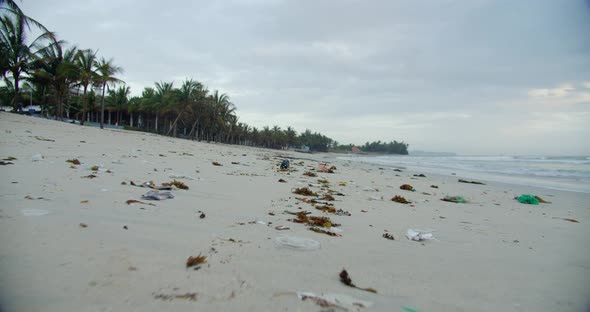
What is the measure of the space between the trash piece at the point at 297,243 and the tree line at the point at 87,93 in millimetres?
11813

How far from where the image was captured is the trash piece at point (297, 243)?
206cm

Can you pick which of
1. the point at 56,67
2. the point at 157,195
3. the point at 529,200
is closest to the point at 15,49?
the point at 56,67

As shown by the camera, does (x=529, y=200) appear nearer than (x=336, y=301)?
No

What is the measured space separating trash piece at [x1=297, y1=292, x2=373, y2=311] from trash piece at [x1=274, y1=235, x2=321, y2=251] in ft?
2.12

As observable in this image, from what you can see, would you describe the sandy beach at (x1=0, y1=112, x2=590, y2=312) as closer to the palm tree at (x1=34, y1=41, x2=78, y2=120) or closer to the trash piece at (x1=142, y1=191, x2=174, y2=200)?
the trash piece at (x1=142, y1=191, x2=174, y2=200)

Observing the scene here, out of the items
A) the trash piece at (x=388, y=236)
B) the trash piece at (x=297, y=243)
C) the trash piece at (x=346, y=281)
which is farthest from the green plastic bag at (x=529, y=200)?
the trash piece at (x=346, y=281)

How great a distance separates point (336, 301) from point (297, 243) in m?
0.77

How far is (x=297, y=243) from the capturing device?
2107 mm

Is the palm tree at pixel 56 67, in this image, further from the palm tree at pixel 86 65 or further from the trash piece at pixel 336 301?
the trash piece at pixel 336 301

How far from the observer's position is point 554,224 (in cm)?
394

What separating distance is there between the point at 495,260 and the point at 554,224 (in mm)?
2807

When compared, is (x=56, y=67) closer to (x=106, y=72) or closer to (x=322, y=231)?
(x=106, y=72)

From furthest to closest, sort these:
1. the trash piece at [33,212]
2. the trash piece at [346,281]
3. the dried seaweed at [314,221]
Result: the dried seaweed at [314,221]
the trash piece at [33,212]
the trash piece at [346,281]

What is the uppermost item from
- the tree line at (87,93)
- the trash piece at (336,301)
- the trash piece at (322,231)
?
the tree line at (87,93)
